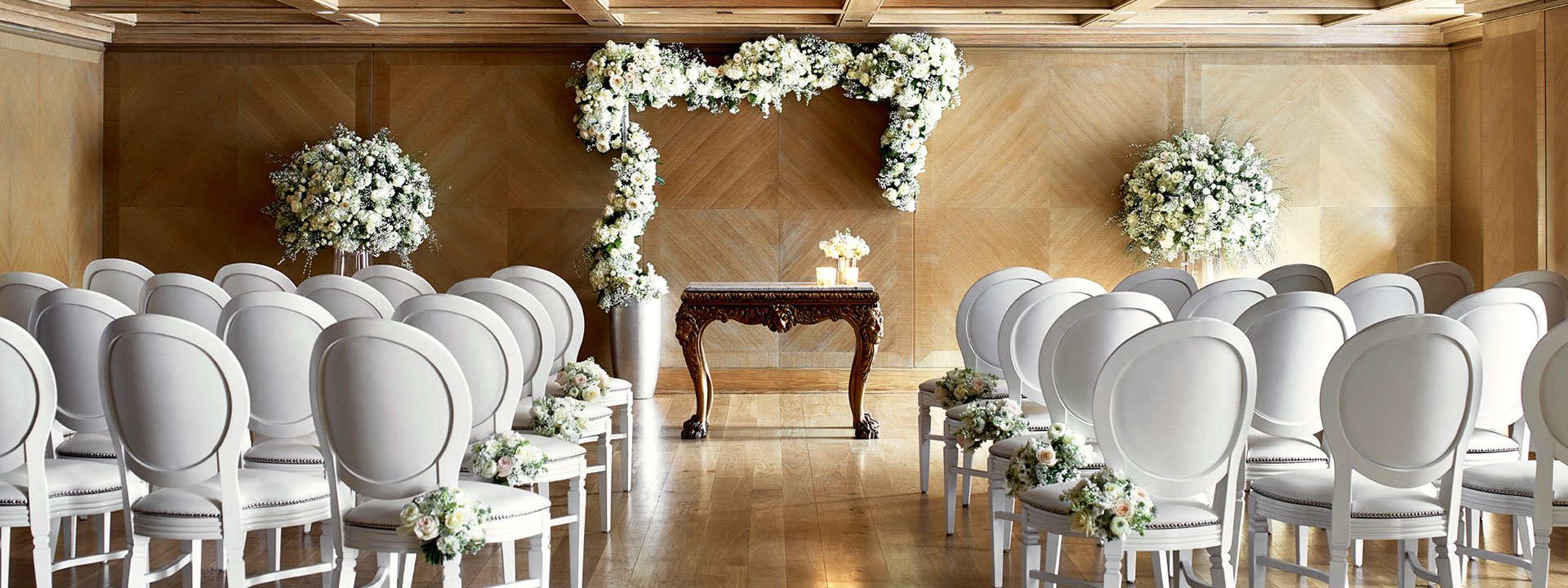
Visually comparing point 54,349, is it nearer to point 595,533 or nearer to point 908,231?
Result: point 595,533

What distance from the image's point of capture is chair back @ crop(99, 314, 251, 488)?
3.24 metres

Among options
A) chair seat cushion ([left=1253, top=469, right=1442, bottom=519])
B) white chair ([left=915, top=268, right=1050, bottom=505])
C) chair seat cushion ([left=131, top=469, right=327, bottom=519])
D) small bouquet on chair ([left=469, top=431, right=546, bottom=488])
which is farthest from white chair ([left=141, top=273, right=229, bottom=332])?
chair seat cushion ([left=1253, top=469, right=1442, bottom=519])

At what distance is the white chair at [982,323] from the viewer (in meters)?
5.45

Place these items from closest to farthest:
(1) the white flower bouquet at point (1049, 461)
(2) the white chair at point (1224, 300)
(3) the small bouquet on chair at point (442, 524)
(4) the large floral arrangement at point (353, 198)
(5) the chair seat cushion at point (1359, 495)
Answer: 1. (3) the small bouquet on chair at point (442, 524)
2. (5) the chair seat cushion at point (1359, 495)
3. (1) the white flower bouquet at point (1049, 461)
4. (2) the white chair at point (1224, 300)
5. (4) the large floral arrangement at point (353, 198)

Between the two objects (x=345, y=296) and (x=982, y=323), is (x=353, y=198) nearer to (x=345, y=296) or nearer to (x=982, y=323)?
(x=345, y=296)

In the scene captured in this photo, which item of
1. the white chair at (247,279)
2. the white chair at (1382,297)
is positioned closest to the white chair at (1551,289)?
the white chair at (1382,297)

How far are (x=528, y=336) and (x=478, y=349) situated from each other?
3.12ft

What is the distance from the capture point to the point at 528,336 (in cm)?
483

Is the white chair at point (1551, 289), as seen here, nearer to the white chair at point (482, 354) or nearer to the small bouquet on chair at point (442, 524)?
the white chair at point (482, 354)

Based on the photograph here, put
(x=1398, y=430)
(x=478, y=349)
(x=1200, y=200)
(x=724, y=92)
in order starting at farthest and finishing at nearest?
1. (x=724, y=92)
2. (x=1200, y=200)
3. (x=478, y=349)
4. (x=1398, y=430)

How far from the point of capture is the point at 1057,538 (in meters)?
3.68

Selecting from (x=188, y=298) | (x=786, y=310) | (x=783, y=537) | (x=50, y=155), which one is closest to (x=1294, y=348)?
(x=783, y=537)

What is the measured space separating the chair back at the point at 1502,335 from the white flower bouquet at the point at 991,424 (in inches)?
56.9

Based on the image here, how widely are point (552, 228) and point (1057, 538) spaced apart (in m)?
6.22
